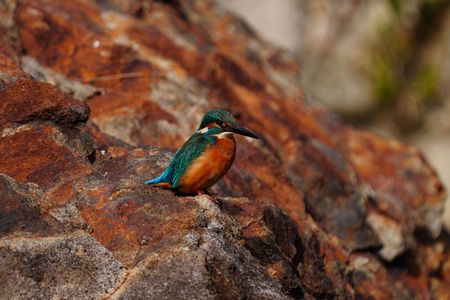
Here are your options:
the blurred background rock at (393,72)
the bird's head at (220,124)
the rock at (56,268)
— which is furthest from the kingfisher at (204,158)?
the blurred background rock at (393,72)

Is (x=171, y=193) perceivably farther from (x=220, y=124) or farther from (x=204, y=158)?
(x=220, y=124)

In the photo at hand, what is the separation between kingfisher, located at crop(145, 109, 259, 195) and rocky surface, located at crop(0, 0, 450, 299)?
0.12 meters

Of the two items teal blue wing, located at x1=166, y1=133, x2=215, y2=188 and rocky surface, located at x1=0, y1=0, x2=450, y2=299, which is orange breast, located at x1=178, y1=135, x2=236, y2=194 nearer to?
teal blue wing, located at x1=166, y1=133, x2=215, y2=188

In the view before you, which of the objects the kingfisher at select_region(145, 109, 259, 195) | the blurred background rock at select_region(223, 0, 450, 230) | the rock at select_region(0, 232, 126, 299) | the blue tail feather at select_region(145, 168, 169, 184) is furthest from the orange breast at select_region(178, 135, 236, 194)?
the blurred background rock at select_region(223, 0, 450, 230)

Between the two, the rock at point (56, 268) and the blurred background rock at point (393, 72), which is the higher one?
the rock at point (56, 268)

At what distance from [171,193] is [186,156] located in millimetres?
287

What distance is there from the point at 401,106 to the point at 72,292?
1408cm

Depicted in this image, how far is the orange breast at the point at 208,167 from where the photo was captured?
5.20 meters

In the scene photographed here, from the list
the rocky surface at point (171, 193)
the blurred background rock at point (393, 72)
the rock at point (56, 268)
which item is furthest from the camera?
the blurred background rock at point (393, 72)

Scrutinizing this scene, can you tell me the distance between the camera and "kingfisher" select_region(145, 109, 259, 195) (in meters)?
5.15

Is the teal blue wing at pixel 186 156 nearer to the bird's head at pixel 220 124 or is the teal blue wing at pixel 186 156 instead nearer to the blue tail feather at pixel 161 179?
the blue tail feather at pixel 161 179

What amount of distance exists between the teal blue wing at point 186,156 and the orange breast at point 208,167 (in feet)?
0.09

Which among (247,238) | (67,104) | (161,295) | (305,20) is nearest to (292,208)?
(247,238)

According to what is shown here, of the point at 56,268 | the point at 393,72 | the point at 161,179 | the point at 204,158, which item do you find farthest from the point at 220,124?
the point at 393,72
